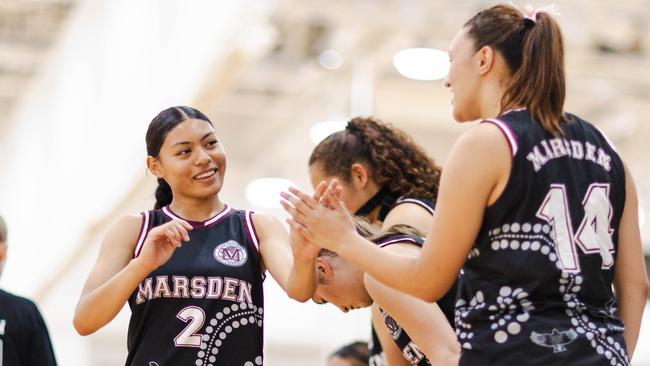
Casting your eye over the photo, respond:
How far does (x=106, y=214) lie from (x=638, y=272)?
960 cm

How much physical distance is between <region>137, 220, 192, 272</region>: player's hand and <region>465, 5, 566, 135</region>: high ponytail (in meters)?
1.07

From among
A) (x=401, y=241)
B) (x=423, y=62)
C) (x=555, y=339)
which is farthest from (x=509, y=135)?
(x=423, y=62)

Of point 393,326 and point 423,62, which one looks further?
point 423,62

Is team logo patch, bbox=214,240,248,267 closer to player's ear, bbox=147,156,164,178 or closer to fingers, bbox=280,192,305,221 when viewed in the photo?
player's ear, bbox=147,156,164,178

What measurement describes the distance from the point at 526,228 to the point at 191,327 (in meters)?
1.27

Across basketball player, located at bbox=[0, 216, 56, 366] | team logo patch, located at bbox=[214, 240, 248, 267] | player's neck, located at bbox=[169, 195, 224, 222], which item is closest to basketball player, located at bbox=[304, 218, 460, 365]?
team logo patch, located at bbox=[214, 240, 248, 267]

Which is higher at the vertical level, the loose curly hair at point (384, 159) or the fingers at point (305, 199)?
the loose curly hair at point (384, 159)

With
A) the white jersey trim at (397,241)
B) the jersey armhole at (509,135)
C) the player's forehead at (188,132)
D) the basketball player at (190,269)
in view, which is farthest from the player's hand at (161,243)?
the jersey armhole at (509,135)

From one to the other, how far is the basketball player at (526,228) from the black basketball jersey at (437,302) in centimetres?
77

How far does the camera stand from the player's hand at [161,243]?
157 inches

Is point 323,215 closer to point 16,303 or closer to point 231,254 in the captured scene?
point 231,254

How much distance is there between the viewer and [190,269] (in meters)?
4.27

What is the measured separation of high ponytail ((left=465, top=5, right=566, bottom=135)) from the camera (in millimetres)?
3627

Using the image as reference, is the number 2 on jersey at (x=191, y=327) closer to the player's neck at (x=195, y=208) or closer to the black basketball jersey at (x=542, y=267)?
the player's neck at (x=195, y=208)
